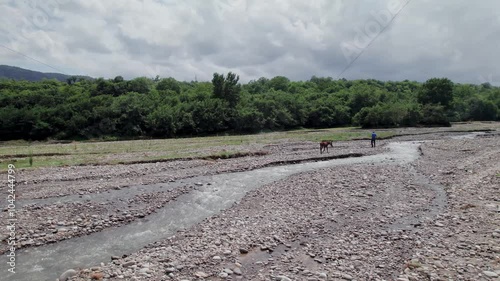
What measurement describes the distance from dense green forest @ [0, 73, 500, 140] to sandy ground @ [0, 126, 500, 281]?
5778cm

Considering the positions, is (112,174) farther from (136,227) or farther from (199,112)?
(199,112)

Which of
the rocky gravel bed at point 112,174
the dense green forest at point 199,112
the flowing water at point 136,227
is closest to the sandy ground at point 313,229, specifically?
the rocky gravel bed at point 112,174

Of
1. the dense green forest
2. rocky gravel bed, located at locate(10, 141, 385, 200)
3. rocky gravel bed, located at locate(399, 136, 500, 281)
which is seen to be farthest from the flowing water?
the dense green forest

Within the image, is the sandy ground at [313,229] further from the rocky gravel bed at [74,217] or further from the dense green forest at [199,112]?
the dense green forest at [199,112]

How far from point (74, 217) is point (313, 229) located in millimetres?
11676

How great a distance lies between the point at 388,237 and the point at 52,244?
44.7 feet

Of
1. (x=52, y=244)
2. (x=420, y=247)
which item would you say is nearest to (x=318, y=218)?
(x=420, y=247)

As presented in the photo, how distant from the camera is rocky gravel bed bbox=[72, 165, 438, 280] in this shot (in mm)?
10266

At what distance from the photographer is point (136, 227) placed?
15180 millimetres

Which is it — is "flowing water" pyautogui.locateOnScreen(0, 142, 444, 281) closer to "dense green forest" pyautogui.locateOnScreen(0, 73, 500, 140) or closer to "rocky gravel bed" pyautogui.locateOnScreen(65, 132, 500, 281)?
"rocky gravel bed" pyautogui.locateOnScreen(65, 132, 500, 281)

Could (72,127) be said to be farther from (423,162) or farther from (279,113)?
(423,162)

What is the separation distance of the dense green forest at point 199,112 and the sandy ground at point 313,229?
57.8m

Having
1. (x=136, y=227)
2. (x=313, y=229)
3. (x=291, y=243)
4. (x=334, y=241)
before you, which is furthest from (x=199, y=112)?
(x=334, y=241)

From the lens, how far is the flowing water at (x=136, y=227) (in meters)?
11.4
